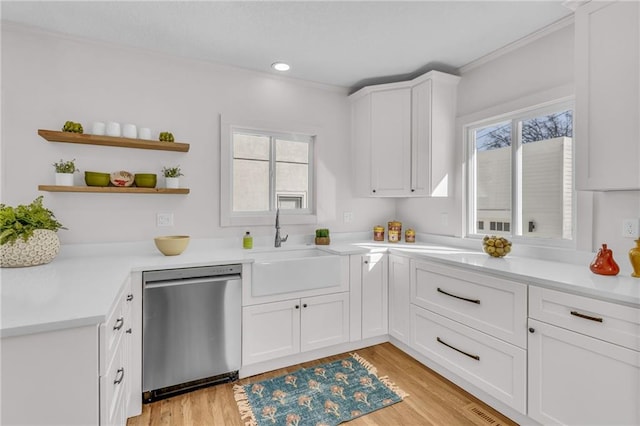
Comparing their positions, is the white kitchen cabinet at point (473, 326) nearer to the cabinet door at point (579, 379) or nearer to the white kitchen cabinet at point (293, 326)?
the cabinet door at point (579, 379)

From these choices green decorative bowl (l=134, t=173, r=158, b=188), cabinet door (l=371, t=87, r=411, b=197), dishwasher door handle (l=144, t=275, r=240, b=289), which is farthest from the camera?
cabinet door (l=371, t=87, r=411, b=197)

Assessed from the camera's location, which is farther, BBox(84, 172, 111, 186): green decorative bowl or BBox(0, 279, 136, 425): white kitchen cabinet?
BBox(84, 172, 111, 186): green decorative bowl

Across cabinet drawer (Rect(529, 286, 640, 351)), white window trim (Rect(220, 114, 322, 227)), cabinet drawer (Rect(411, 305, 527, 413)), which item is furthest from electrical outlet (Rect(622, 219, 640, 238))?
white window trim (Rect(220, 114, 322, 227))

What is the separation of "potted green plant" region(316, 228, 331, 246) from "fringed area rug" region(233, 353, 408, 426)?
40.9 inches

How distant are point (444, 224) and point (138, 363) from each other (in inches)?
104

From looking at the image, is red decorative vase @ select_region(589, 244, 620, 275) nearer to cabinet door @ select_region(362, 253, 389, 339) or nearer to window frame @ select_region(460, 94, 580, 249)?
window frame @ select_region(460, 94, 580, 249)

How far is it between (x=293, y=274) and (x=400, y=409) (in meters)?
1.10

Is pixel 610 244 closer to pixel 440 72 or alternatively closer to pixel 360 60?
pixel 440 72

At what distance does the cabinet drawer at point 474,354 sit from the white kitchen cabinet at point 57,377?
1937 mm

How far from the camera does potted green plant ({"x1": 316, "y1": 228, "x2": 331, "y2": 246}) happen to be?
9.58 ft

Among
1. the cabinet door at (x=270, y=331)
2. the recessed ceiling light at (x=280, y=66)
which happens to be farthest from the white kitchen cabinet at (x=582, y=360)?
the recessed ceiling light at (x=280, y=66)

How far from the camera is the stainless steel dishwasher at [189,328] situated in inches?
75.3

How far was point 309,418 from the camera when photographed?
1.81 m

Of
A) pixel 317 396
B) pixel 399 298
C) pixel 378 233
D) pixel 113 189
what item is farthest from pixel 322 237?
pixel 113 189
